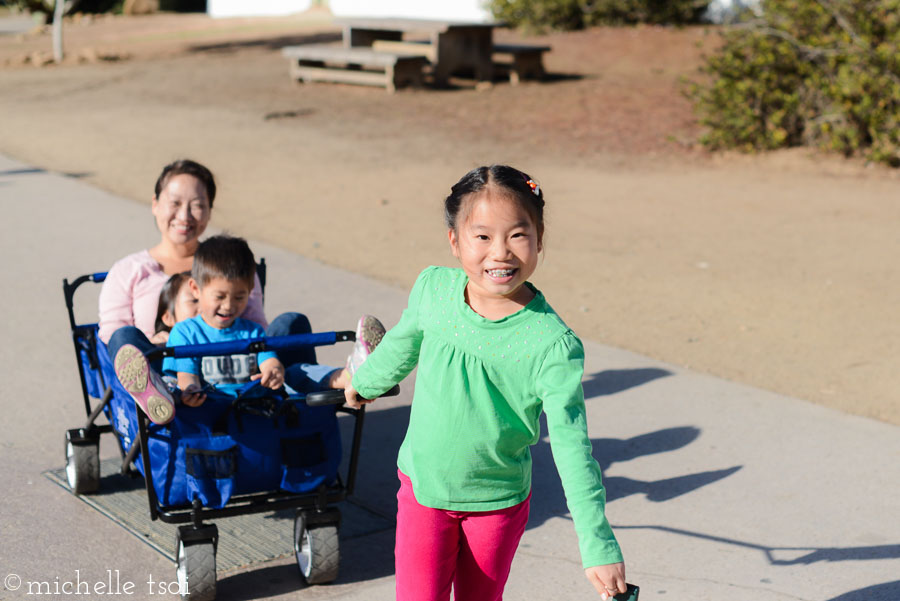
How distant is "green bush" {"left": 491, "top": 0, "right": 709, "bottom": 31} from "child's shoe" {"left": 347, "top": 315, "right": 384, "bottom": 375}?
1966 centimetres

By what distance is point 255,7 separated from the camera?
34.3 meters

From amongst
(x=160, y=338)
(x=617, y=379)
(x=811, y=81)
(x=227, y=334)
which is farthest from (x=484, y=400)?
(x=811, y=81)

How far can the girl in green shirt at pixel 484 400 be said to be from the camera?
2361 millimetres

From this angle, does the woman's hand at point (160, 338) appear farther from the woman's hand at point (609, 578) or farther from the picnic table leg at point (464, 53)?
the picnic table leg at point (464, 53)

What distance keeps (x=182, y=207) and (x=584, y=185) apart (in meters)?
7.24

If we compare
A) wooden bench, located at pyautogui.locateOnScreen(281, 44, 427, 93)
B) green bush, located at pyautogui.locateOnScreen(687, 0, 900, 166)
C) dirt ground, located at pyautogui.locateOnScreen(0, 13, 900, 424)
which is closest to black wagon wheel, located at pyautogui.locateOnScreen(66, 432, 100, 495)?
dirt ground, located at pyautogui.locateOnScreen(0, 13, 900, 424)

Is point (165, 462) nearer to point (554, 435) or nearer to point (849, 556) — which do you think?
point (554, 435)

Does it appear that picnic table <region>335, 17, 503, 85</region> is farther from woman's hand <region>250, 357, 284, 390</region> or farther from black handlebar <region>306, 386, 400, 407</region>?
black handlebar <region>306, 386, 400, 407</region>

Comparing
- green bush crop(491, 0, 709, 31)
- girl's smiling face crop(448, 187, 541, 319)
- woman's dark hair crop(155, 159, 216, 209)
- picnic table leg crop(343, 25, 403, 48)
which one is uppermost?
green bush crop(491, 0, 709, 31)

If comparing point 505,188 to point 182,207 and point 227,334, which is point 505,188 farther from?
point 182,207

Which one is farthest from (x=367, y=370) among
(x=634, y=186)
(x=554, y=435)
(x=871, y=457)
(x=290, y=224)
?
(x=634, y=186)

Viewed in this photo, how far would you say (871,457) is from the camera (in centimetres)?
450

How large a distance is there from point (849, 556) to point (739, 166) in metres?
8.90

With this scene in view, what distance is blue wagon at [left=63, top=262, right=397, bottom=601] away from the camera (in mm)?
3320
